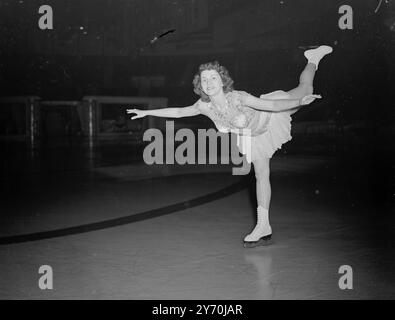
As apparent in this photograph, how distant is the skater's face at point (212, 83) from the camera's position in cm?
560

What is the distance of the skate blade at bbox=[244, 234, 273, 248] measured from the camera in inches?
242

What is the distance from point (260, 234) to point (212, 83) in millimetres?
1617

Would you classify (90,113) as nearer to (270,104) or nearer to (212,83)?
(212,83)

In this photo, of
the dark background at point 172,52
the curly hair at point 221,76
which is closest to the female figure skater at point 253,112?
the curly hair at point 221,76

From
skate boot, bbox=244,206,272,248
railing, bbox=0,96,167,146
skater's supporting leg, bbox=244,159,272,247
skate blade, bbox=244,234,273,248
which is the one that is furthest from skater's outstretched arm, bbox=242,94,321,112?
railing, bbox=0,96,167,146

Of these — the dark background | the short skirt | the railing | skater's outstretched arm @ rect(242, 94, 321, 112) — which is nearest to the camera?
skater's outstretched arm @ rect(242, 94, 321, 112)

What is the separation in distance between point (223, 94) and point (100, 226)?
2585mm

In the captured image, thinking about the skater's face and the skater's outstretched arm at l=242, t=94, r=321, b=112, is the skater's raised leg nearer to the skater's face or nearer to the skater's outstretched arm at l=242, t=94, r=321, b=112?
the skater's outstretched arm at l=242, t=94, r=321, b=112

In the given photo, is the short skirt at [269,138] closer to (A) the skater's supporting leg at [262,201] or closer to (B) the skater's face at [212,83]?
(A) the skater's supporting leg at [262,201]

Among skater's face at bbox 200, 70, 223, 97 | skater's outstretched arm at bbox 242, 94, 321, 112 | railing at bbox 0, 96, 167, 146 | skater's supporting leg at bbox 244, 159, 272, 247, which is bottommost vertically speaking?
skater's supporting leg at bbox 244, 159, 272, 247

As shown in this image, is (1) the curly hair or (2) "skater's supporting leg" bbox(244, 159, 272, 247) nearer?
(1) the curly hair

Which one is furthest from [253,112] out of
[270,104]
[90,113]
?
[90,113]

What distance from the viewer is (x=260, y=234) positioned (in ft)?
A: 20.4

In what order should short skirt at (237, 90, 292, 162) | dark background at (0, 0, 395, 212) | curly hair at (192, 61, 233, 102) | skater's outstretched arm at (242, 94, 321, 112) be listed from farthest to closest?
dark background at (0, 0, 395, 212)
short skirt at (237, 90, 292, 162)
curly hair at (192, 61, 233, 102)
skater's outstretched arm at (242, 94, 321, 112)
